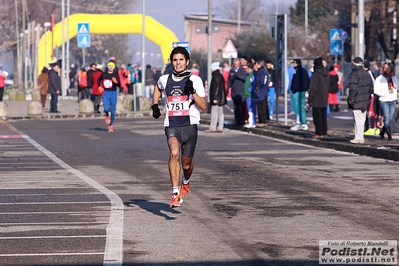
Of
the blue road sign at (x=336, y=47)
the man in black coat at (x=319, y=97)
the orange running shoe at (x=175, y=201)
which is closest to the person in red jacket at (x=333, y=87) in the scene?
the man in black coat at (x=319, y=97)

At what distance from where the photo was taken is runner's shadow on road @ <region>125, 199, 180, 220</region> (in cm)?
1206

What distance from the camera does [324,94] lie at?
985 inches

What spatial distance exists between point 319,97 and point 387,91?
191 cm

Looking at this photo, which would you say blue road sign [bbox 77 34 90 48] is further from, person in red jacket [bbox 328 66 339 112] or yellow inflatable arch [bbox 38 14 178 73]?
person in red jacket [bbox 328 66 339 112]

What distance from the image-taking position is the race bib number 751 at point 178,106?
1198cm

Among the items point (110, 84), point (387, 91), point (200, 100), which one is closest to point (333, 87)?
point (110, 84)

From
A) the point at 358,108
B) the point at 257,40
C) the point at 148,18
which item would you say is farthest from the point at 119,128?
the point at 257,40

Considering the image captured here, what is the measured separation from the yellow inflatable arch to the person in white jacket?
43.4m

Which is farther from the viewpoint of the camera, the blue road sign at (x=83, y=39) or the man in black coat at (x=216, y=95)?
the blue road sign at (x=83, y=39)

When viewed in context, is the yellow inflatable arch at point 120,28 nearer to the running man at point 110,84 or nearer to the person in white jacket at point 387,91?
the running man at point 110,84

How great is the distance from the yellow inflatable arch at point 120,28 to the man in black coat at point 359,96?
44170mm

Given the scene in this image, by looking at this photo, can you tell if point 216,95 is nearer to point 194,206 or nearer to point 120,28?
point 194,206

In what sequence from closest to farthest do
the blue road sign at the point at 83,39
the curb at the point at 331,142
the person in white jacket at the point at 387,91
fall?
1. the curb at the point at 331,142
2. the person in white jacket at the point at 387,91
3. the blue road sign at the point at 83,39

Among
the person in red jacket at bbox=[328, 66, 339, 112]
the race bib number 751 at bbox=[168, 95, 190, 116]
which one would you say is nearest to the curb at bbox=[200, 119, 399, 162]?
the person in red jacket at bbox=[328, 66, 339, 112]
